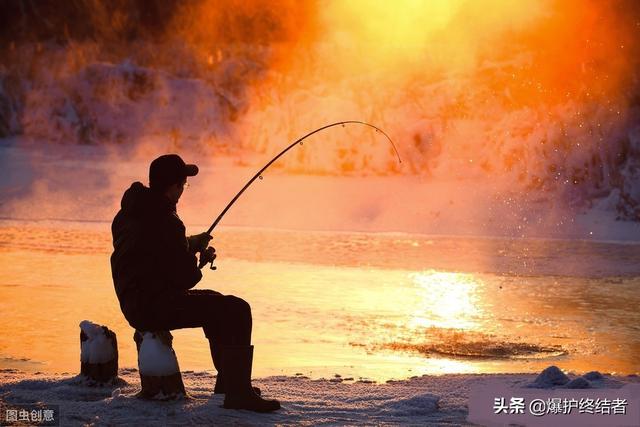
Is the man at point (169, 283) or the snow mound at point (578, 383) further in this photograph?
the snow mound at point (578, 383)

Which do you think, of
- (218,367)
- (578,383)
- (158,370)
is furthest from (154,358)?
(578,383)

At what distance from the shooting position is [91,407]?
5191 mm

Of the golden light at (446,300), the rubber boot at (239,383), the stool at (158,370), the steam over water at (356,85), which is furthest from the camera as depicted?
the steam over water at (356,85)

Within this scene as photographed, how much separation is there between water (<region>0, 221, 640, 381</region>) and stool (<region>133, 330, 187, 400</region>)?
1.13 m

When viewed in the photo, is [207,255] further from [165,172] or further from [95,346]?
[95,346]

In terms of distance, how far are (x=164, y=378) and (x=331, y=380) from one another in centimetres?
107

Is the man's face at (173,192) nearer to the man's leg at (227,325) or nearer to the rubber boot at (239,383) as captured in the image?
the man's leg at (227,325)

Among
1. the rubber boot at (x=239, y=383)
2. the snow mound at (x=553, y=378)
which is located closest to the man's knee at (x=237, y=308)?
the rubber boot at (x=239, y=383)

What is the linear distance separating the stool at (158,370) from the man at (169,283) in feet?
0.21

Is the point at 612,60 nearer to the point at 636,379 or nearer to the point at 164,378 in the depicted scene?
the point at 636,379

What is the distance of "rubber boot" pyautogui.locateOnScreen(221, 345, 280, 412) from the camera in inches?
204

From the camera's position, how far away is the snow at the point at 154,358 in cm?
530

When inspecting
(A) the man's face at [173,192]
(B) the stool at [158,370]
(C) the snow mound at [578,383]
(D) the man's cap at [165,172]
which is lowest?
(C) the snow mound at [578,383]

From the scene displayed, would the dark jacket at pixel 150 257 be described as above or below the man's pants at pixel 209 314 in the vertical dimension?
above
